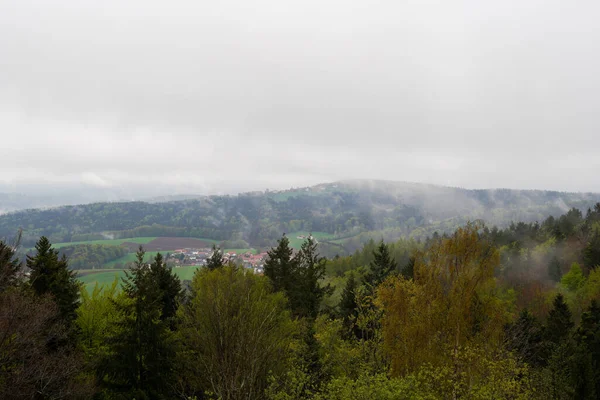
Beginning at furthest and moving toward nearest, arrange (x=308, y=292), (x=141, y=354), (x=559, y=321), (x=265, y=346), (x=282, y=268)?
(x=559, y=321)
(x=282, y=268)
(x=308, y=292)
(x=265, y=346)
(x=141, y=354)

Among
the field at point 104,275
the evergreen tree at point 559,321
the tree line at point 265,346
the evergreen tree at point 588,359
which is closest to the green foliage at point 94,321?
the tree line at point 265,346

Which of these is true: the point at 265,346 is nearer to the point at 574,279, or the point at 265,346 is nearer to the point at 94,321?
the point at 94,321

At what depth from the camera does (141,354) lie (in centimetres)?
1933

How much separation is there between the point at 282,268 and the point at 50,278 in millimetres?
24744

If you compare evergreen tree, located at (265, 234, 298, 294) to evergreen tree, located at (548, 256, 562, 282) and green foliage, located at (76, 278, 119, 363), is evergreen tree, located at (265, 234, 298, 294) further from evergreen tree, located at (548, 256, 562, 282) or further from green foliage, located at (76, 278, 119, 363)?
evergreen tree, located at (548, 256, 562, 282)

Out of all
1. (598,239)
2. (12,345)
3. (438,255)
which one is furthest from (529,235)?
(12,345)

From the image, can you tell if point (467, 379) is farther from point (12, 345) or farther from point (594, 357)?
point (594, 357)


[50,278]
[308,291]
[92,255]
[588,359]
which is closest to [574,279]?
[588,359]

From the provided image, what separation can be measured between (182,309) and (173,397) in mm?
7403

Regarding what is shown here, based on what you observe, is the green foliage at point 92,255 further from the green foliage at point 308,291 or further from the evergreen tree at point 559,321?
the evergreen tree at point 559,321

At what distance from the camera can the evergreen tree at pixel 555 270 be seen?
280ft

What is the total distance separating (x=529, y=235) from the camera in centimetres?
12575

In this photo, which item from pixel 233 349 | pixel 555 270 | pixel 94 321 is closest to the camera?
pixel 233 349

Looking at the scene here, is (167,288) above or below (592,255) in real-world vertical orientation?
above
